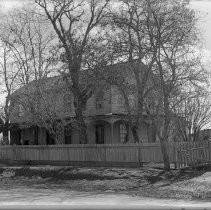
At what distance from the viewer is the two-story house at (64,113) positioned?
28266mm

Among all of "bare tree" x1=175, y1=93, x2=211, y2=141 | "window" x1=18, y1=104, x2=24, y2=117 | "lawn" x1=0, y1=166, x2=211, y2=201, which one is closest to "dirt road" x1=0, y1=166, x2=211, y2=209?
"lawn" x1=0, y1=166, x2=211, y2=201

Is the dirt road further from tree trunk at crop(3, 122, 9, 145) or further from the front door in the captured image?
tree trunk at crop(3, 122, 9, 145)

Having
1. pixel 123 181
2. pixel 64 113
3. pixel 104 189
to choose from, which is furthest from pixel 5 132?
pixel 104 189

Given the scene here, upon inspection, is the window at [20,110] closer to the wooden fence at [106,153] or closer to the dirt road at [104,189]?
the wooden fence at [106,153]

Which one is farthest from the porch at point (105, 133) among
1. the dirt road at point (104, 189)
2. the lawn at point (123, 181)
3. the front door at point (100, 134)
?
the lawn at point (123, 181)

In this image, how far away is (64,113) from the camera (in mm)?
31484

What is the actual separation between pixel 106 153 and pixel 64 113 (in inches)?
288

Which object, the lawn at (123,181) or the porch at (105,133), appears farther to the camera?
the porch at (105,133)

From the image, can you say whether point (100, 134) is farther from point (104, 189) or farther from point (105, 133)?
point (104, 189)

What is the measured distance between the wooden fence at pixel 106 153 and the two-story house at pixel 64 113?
210cm

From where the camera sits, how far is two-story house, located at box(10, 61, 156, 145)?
28.3 m

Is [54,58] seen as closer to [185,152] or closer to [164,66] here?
[164,66]

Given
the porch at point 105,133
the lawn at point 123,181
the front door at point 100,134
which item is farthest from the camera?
the front door at point 100,134

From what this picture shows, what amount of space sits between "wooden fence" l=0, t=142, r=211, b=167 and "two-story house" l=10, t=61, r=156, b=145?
210cm
